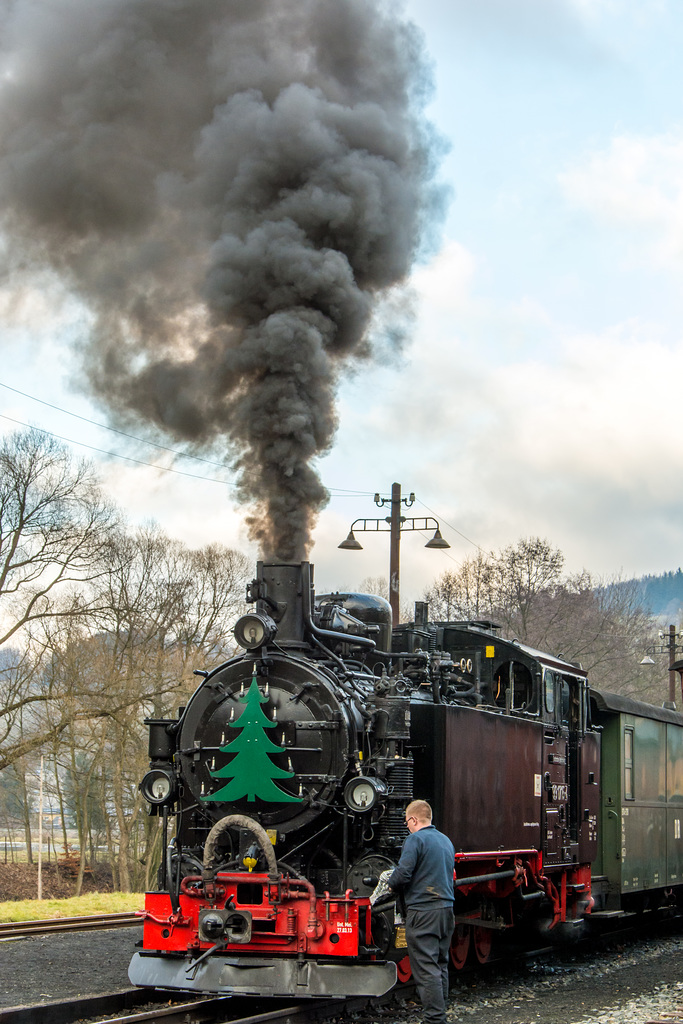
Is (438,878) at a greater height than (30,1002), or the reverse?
(438,878)

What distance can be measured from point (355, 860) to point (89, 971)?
296 cm

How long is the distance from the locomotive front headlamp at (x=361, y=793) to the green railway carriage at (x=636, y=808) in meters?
5.31

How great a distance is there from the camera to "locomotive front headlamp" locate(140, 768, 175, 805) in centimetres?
786

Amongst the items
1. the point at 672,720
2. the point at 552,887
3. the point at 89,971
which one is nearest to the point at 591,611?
the point at 672,720

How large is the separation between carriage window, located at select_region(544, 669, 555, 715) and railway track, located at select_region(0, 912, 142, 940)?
5.53 m

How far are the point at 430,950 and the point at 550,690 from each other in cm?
462

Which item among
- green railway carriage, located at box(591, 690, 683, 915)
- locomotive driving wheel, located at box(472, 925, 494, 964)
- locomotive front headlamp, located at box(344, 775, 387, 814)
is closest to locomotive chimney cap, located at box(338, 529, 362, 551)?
green railway carriage, located at box(591, 690, 683, 915)

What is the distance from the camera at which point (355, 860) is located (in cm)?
734

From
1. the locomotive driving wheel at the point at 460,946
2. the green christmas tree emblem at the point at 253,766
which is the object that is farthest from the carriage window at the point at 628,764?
the green christmas tree emblem at the point at 253,766

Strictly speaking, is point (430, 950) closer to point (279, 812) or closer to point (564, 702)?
point (279, 812)

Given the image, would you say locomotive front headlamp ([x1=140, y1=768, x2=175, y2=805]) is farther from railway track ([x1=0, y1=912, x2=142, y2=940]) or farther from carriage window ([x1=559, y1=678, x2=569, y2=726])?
carriage window ([x1=559, y1=678, x2=569, y2=726])

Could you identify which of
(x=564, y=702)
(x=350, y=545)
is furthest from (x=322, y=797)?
(x=350, y=545)

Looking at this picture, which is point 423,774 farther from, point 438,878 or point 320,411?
point 320,411

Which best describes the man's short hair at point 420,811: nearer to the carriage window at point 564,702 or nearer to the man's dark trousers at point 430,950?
the man's dark trousers at point 430,950
